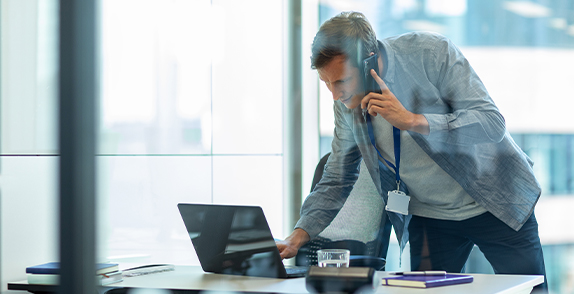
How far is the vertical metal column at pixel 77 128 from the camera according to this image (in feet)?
3.21

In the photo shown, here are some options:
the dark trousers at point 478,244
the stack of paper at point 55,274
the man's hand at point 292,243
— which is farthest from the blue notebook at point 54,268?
the dark trousers at point 478,244

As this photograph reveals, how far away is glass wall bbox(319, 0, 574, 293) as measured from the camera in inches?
108

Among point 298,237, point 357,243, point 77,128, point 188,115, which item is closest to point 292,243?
point 298,237

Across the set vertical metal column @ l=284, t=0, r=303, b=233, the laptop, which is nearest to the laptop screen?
the laptop

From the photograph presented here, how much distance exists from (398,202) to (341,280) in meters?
0.72

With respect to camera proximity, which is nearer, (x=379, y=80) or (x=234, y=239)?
(x=234, y=239)

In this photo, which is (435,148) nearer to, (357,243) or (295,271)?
(295,271)

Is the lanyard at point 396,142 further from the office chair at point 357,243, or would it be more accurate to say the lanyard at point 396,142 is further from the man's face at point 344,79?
the office chair at point 357,243

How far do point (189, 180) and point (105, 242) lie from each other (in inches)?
60.6

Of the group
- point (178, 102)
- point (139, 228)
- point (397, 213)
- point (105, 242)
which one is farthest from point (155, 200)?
point (105, 242)

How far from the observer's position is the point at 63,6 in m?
0.98

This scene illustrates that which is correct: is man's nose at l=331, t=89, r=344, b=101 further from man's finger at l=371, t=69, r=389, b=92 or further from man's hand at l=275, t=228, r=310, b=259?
man's hand at l=275, t=228, r=310, b=259

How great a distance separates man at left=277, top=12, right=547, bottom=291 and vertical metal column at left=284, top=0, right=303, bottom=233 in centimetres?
158

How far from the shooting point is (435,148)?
1.73 meters
